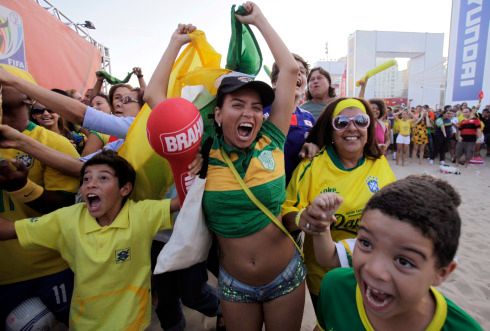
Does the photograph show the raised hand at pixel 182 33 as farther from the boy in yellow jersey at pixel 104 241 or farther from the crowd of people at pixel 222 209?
the boy in yellow jersey at pixel 104 241

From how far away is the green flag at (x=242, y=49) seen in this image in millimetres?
1841

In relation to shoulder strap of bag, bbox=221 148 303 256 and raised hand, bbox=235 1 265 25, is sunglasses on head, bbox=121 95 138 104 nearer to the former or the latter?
raised hand, bbox=235 1 265 25

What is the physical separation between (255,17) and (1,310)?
2476 millimetres

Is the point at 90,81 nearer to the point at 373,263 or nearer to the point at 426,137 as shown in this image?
the point at 373,263

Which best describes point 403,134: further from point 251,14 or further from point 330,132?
point 251,14

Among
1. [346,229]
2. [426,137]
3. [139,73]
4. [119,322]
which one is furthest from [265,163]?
[426,137]

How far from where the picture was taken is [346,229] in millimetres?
1816

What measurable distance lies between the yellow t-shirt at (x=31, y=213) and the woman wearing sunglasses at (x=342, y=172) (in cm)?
158

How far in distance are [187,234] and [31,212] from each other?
118 centimetres

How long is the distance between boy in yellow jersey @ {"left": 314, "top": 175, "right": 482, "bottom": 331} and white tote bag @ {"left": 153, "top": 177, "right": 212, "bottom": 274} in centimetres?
83

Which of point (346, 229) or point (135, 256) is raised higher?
point (346, 229)

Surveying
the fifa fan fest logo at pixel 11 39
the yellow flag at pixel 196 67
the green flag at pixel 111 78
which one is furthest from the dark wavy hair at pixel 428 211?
the fifa fan fest logo at pixel 11 39

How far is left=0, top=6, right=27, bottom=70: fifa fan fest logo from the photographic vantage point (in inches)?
184

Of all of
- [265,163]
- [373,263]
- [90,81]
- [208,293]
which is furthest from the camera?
[90,81]
